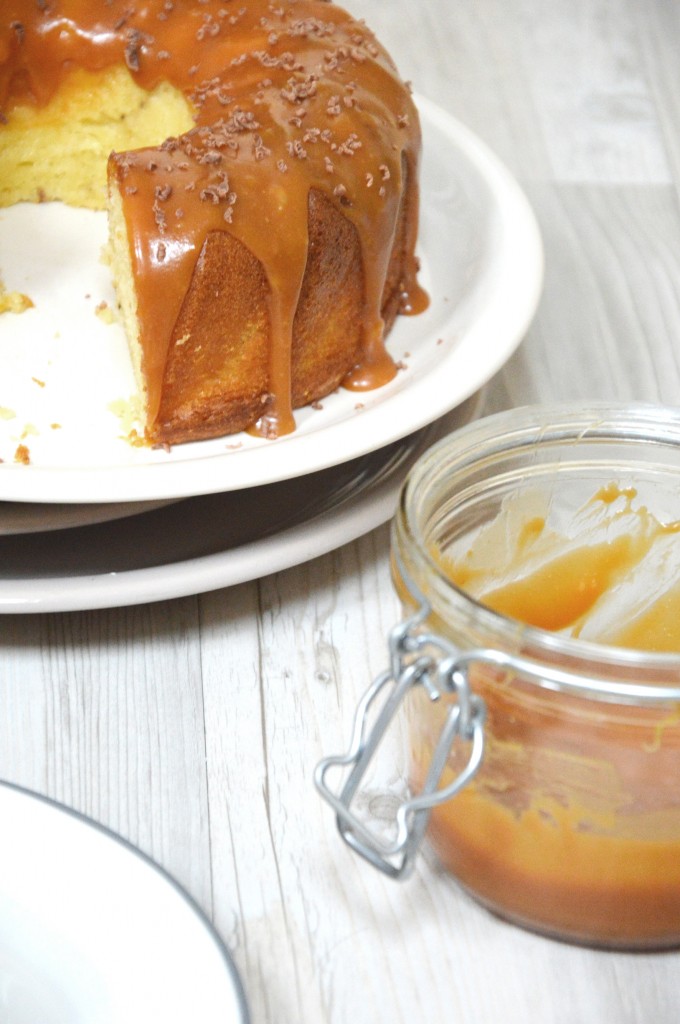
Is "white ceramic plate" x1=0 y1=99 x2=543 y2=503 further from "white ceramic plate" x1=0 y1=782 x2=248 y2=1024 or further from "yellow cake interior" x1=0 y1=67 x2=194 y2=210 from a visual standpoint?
"white ceramic plate" x1=0 y1=782 x2=248 y2=1024

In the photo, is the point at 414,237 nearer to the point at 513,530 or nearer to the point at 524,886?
the point at 513,530

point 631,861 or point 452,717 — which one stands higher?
point 452,717

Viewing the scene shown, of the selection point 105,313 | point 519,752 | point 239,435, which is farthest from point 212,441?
point 519,752

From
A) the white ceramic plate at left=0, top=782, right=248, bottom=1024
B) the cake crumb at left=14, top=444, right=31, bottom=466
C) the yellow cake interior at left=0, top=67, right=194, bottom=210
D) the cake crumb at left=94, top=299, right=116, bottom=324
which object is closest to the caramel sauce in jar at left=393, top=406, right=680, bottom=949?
the white ceramic plate at left=0, top=782, right=248, bottom=1024

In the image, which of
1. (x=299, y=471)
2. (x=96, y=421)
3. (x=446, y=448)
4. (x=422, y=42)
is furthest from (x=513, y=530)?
(x=422, y=42)

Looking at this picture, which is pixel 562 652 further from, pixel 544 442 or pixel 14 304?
pixel 14 304

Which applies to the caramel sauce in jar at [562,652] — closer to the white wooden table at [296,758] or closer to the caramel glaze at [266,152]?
the white wooden table at [296,758]

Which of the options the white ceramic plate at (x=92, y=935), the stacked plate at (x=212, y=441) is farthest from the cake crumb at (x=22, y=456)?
the white ceramic plate at (x=92, y=935)
